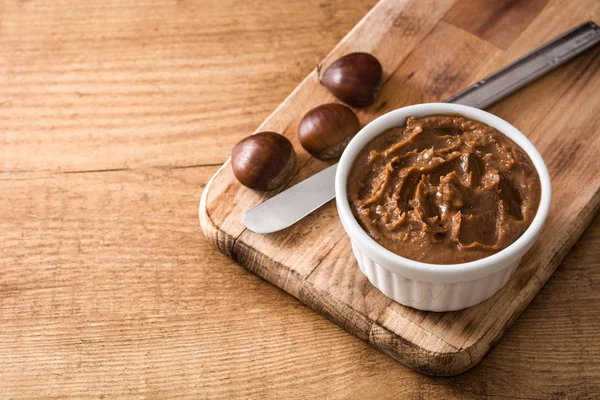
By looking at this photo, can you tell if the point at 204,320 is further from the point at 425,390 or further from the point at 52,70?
the point at 52,70

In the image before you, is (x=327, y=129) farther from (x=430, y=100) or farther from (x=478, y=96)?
(x=478, y=96)

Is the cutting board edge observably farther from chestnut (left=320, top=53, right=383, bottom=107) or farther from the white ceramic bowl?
chestnut (left=320, top=53, right=383, bottom=107)

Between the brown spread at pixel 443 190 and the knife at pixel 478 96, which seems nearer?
the brown spread at pixel 443 190

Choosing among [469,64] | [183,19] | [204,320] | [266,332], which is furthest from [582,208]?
[183,19]

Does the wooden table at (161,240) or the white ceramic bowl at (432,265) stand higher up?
the white ceramic bowl at (432,265)

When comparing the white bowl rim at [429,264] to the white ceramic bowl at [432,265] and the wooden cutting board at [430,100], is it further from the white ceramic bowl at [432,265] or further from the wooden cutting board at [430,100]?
the wooden cutting board at [430,100]

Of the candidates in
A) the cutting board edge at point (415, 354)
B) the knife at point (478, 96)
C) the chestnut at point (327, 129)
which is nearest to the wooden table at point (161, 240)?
the cutting board edge at point (415, 354)
